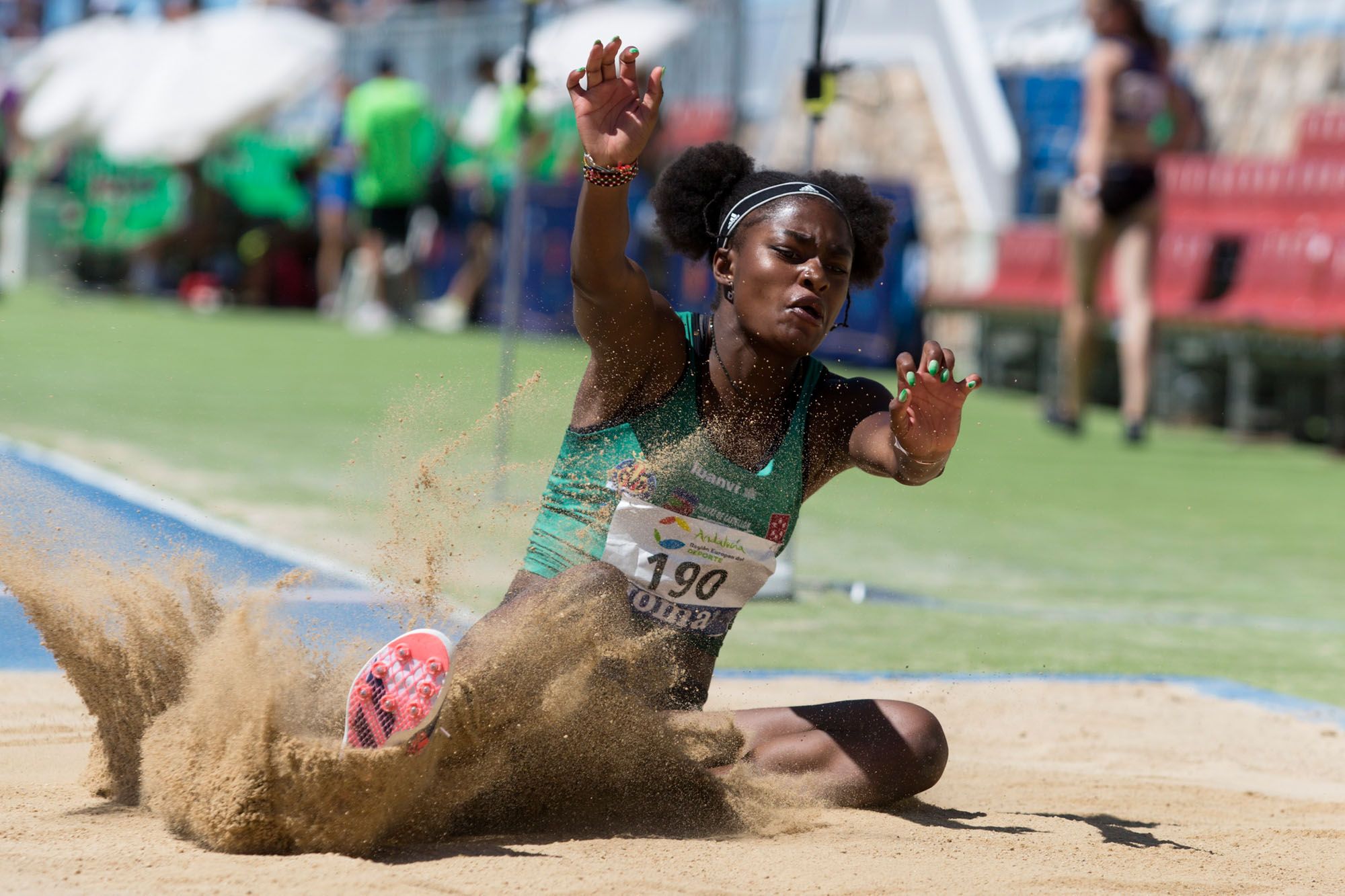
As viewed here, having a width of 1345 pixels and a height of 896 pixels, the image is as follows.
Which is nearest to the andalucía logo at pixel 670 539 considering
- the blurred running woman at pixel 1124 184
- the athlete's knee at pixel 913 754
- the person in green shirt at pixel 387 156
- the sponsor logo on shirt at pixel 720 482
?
the sponsor logo on shirt at pixel 720 482

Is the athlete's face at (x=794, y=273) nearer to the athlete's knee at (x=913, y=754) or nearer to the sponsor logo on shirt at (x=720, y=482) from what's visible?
the sponsor logo on shirt at (x=720, y=482)

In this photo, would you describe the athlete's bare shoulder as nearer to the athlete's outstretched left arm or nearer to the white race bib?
the white race bib

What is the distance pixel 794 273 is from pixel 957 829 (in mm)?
1212

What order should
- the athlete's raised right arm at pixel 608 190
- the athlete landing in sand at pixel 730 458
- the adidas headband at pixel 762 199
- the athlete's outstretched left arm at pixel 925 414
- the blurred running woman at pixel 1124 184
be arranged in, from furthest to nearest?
1. the blurred running woman at pixel 1124 184
2. the adidas headband at pixel 762 199
3. the athlete landing in sand at pixel 730 458
4. the athlete's raised right arm at pixel 608 190
5. the athlete's outstretched left arm at pixel 925 414

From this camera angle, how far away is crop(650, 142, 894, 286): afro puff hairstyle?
4.04 m

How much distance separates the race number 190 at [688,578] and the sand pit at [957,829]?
1.74ft

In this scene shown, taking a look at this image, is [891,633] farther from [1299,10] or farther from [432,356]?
[1299,10]

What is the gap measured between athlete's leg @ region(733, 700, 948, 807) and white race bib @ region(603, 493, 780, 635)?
0.31 metres

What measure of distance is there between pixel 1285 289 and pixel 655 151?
761cm

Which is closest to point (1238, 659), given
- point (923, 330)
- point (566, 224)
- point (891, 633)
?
point (891, 633)

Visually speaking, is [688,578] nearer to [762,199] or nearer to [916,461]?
[916,461]

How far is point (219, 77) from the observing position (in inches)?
922

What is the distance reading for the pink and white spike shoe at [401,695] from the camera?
10.1ft

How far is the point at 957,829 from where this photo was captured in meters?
3.59
